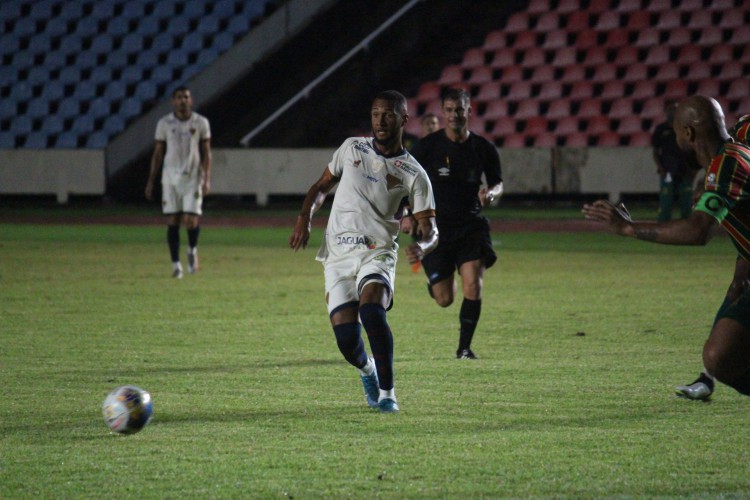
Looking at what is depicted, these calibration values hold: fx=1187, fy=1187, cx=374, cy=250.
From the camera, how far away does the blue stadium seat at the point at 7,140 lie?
102 feet

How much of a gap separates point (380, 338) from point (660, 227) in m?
1.78

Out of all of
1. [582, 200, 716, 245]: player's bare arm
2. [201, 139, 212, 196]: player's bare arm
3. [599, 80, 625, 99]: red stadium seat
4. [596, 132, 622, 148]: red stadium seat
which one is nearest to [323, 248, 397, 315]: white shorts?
[582, 200, 716, 245]: player's bare arm

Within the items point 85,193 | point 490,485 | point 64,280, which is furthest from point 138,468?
point 85,193

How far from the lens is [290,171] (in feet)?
93.3

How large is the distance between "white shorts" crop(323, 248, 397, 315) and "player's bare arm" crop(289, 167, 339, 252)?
0.24 m

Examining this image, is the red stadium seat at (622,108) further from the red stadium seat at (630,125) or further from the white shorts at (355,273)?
the white shorts at (355,273)

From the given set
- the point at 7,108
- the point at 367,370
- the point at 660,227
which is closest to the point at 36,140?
the point at 7,108

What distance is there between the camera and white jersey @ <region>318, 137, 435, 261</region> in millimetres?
7031

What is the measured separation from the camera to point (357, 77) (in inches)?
1184

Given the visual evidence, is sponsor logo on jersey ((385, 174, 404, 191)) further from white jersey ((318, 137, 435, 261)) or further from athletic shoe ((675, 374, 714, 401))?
athletic shoe ((675, 374, 714, 401))

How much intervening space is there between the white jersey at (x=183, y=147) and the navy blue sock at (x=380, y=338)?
364 inches

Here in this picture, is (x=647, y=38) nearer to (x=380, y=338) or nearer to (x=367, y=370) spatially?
(x=367, y=370)

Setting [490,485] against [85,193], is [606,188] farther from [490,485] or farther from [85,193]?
[490,485]

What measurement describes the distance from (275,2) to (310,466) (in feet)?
87.3
